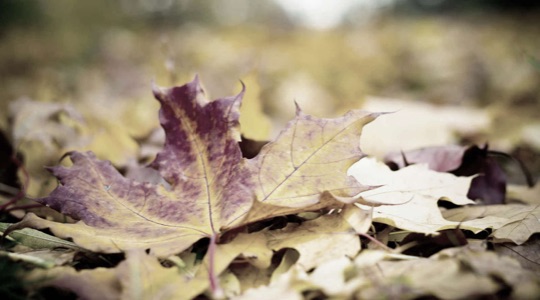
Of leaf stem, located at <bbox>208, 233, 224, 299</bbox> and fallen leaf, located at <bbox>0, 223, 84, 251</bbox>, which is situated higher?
fallen leaf, located at <bbox>0, 223, 84, 251</bbox>

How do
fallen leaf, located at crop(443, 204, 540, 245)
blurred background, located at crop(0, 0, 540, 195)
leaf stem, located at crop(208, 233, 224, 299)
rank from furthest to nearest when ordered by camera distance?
blurred background, located at crop(0, 0, 540, 195)
fallen leaf, located at crop(443, 204, 540, 245)
leaf stem, located at crop(208, 233, 224, 299)

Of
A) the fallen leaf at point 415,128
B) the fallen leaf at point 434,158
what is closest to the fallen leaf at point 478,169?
the fallen leaf at point 434,158

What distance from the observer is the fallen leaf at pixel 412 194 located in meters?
0.52

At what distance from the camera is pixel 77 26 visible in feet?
20.7

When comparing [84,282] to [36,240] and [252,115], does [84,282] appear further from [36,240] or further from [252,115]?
[252,115]

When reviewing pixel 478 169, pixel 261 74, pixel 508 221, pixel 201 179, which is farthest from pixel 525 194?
pixel 261 74

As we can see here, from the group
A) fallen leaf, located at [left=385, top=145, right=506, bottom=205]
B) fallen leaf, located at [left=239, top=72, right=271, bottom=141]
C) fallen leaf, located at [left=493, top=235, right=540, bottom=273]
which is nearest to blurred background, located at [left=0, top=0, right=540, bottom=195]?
fallen leaf, located at [left=239, top=72, right=271, bottom=141]

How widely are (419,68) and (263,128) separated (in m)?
2.49

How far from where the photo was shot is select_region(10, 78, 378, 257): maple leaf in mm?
506

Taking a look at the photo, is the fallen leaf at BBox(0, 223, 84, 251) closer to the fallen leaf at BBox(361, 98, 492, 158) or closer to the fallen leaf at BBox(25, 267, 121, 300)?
the fallen leaf at BBox(25, 267, 121, 300)

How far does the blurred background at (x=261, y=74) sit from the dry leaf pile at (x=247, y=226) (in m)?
0.13

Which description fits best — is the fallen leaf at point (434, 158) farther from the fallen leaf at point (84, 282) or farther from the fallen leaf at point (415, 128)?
the fallen leaf at point (84, 282)

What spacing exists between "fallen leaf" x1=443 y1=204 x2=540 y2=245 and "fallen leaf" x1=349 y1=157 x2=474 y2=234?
3 cm

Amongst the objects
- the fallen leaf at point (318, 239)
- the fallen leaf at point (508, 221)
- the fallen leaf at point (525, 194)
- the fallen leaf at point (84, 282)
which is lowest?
the fallen leaf at point (525, 194)
